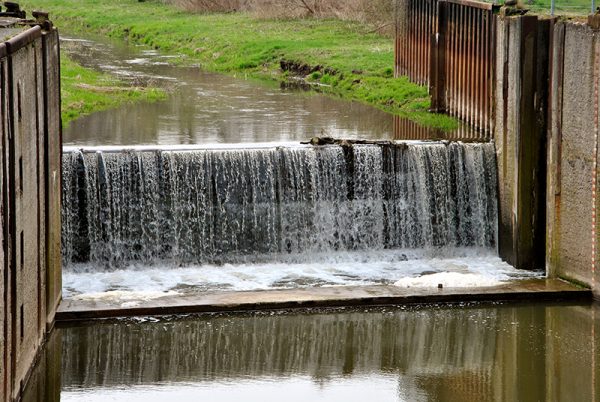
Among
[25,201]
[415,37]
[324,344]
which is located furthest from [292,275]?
[415,37]

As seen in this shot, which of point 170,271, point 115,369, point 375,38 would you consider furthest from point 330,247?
point 375,38

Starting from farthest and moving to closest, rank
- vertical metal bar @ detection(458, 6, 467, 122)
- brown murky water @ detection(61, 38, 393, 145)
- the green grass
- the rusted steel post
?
the green grass → the rusted steel post → vertical metal bar @ detection(458, 6, 467, 122) → brown murky water @ detection(61, 38, 393, 145)

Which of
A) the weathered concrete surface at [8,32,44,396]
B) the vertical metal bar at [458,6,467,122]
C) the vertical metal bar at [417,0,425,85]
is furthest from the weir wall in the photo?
the vertical metal bar at [417,0,425,85]

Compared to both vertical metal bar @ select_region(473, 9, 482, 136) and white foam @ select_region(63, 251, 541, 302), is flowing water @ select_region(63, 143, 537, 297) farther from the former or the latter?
vertical metal bar @ select_region(473, 9, 482, 136)

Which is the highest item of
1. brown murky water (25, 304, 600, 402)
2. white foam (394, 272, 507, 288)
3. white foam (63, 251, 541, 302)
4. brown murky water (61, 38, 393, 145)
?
brown murky water (61, 38, 393, 145)

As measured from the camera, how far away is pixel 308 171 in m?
23.1

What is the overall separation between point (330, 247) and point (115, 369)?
692 centimetres

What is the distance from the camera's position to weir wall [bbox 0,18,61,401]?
14531 mm

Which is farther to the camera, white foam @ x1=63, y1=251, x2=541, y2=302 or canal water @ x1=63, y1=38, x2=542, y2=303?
canal water @ x1=63, y1=38, x2=542, y2=303

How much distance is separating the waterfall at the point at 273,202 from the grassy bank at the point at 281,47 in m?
6.65

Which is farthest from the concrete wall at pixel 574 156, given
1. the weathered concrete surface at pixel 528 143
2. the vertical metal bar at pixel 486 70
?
the vertical metal bar at pixel 486 70

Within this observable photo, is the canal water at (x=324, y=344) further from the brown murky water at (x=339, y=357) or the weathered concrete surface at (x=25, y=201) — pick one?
the weathered concrete surface at (x=25, y=201)

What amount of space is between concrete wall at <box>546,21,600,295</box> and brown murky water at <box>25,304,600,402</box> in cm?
123

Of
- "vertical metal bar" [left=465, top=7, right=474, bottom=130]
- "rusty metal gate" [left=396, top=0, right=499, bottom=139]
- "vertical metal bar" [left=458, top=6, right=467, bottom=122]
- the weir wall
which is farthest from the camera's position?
"vertical metal bar" [left=458, top=6, right=467, bottom=122]
